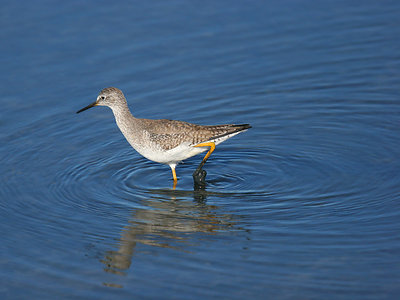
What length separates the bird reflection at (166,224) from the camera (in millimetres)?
9664

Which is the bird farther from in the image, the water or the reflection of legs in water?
the water

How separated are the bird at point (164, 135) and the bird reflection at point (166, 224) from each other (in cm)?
66

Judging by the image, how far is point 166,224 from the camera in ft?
34.7

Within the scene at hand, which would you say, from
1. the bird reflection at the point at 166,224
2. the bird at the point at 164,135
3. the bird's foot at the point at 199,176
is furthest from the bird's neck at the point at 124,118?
Result: the bird's foot at the point at 199,176

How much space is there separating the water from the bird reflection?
0.03m

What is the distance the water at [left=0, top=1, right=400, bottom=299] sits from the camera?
29.7 ft

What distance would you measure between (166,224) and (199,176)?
181cm

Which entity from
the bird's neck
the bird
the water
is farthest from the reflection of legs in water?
the bird's neck

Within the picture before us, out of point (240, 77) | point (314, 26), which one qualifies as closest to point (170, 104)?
point (240, 77)

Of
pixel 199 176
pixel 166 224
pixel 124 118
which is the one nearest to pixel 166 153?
pixel 199 176

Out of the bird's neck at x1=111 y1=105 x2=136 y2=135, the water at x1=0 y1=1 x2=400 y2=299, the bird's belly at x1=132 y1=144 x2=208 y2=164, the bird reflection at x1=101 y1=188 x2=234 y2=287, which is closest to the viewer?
the water at x1=0 y1=1 x2=400 y2=299

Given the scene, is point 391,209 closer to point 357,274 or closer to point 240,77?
point 357,274

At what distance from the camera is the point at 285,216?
1045 centimetres

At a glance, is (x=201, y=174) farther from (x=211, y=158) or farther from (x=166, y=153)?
(x=211, y=158)
